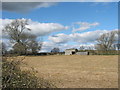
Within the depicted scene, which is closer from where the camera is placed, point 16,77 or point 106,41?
point 16,77

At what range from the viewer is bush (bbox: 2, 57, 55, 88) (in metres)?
4.27

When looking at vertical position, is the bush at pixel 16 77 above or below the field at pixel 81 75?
above

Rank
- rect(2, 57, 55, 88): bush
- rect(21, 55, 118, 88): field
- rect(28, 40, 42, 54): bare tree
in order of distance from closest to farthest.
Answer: rect(2, 57, 55, 88): bush < rect(21, 55, 118, 88): field < rect(28, 40, 42, 54): bare tree

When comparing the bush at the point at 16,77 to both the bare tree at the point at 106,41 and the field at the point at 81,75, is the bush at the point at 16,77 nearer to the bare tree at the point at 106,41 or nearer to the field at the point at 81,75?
the field at the point at 81,75

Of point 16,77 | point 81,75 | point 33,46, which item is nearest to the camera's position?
point 16,77

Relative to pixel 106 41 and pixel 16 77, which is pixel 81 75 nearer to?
pixel 16 77

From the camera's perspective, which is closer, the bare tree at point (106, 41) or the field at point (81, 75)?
the field at point (81, 75)

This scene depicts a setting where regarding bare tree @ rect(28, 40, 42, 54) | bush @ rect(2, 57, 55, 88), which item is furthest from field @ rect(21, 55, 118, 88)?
bare tree @ rect(28, 40, 42, 54)

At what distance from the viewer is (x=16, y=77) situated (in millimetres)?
4395

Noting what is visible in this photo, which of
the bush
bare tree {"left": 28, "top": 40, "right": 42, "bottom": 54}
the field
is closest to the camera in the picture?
the bush

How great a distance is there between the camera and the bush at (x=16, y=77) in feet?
14.0

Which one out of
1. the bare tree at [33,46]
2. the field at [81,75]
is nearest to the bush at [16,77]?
the field at [81,75]

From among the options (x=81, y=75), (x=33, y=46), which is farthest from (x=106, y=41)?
(x=81, y=75)

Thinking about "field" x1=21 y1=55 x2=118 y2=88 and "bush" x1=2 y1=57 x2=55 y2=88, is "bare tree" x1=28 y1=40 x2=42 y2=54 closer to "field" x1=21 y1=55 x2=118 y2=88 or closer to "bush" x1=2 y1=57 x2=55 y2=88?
"field" x1=21 y1=55 x2=118 y2=88
